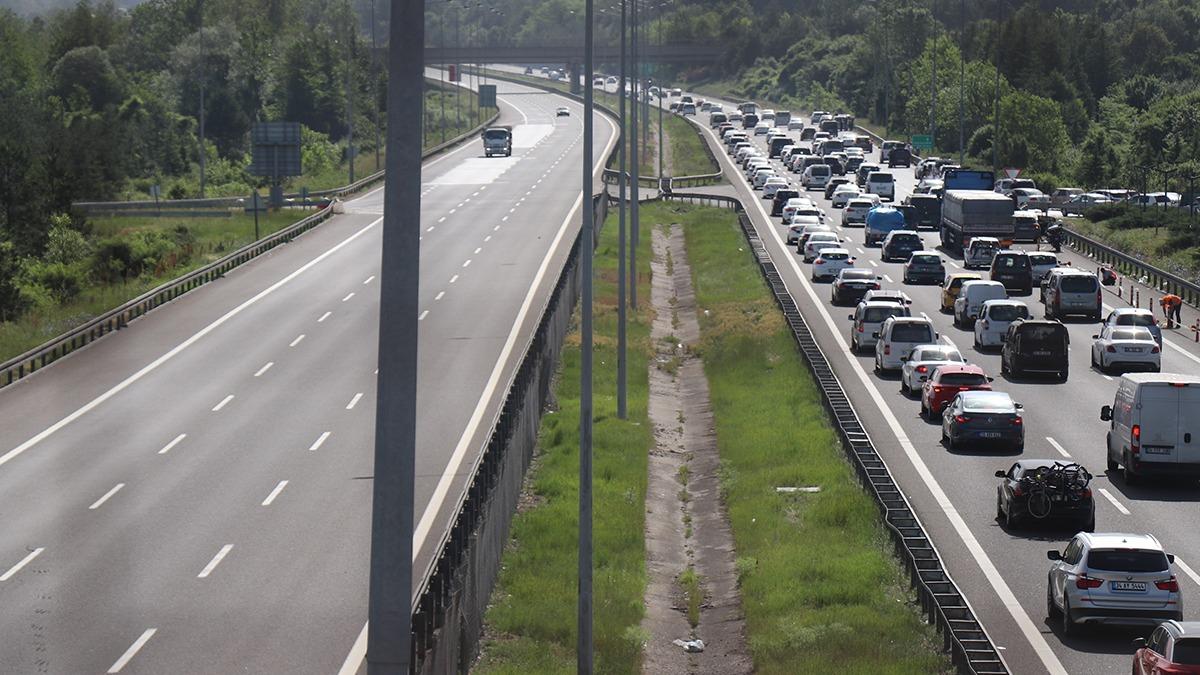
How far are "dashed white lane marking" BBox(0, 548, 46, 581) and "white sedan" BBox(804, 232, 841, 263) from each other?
50.7 metres

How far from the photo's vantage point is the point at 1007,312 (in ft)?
184

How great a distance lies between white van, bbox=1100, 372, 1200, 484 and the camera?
115ft

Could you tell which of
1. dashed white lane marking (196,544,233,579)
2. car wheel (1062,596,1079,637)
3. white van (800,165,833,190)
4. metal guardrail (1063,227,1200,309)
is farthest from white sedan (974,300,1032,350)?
white van (800,165,833,190)

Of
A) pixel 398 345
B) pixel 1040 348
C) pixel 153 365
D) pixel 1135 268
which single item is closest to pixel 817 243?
pixel 1135 268

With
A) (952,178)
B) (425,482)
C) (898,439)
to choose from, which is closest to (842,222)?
(952,178)

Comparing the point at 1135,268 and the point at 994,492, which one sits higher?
the point at 1135,268

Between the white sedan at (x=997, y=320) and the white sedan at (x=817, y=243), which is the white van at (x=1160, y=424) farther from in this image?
the white sedan at (x=817, y=243)

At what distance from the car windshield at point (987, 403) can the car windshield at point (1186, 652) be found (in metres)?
20.0

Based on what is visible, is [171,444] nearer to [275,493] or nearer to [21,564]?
[275,493]

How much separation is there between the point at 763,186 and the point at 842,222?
1926cm

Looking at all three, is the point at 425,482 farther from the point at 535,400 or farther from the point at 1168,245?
the point at 1168,245

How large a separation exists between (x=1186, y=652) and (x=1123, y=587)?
5065 mm

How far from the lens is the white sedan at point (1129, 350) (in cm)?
5066

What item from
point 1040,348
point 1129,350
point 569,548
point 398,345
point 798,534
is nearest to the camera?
point 398,345
